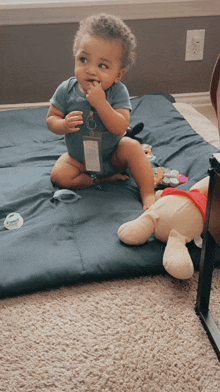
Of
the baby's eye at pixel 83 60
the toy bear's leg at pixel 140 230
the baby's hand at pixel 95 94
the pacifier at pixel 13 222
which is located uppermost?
the baby's eye at pixel 83 60

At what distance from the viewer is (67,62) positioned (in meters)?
1.94

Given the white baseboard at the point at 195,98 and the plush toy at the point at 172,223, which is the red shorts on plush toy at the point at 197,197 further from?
the white baseboard at the point at 195,98

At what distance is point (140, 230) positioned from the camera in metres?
0.96

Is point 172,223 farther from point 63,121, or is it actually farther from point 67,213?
point 63,121

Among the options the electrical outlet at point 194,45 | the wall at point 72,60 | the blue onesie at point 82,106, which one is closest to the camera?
the blue onesie at point 82,106

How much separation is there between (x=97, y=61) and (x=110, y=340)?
73 cm

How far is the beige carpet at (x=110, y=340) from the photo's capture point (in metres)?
0.71

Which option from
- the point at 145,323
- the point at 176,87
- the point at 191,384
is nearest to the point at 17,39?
the point at 176,87

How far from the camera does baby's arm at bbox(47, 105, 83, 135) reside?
1105mm

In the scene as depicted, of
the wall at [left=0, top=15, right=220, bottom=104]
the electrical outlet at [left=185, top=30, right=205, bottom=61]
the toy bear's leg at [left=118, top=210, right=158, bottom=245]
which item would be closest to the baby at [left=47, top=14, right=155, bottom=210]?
the toy bear's leg at [left=118, top=210, right=158, bottom=245]

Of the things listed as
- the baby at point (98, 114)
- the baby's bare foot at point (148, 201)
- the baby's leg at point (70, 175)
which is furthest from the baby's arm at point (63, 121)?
the baby's bare foot at point (148, 201)

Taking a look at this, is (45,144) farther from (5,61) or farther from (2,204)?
(5,61)

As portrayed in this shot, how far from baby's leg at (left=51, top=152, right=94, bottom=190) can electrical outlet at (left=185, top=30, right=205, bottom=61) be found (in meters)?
1.12

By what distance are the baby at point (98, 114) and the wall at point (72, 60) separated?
0.80 m
